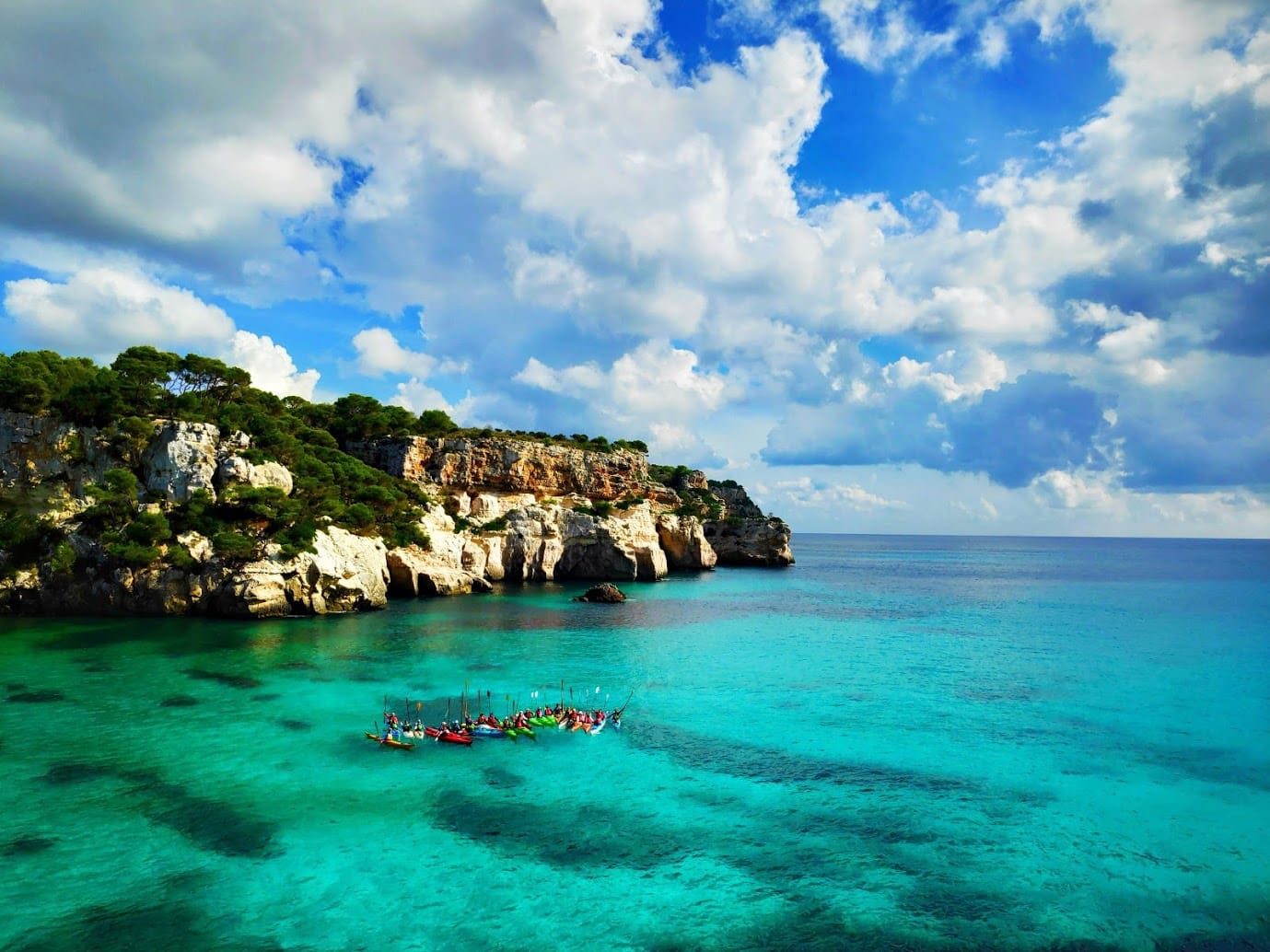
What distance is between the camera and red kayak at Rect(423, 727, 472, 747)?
27406 millimetres

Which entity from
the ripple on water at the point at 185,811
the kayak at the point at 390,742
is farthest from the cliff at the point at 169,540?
the kayak at the point at 390,742

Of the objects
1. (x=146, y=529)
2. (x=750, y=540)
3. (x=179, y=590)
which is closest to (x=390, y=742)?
(x=179, y=590)

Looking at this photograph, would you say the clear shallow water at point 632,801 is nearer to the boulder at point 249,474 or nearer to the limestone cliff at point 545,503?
the boulder at point 249,474

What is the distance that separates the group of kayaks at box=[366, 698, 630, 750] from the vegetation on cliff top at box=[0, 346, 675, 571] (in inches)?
1205

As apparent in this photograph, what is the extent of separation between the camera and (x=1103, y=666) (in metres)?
43.8

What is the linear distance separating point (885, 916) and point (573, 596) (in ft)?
186

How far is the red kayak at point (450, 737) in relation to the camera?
27406mm

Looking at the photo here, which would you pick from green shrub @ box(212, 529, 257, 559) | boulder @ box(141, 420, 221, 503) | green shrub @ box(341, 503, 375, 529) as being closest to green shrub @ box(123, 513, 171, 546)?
boulder @ box(141, 420, 221, 503)

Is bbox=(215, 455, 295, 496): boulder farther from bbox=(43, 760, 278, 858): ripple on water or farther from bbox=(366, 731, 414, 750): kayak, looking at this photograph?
bbox=(366, 731, 414, 750): kayak

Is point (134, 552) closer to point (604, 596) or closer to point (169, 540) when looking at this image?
point (169, 540)

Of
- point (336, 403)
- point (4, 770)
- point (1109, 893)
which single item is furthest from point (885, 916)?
point (336, 403)

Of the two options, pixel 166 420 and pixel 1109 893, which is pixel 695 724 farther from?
pixel 166 420

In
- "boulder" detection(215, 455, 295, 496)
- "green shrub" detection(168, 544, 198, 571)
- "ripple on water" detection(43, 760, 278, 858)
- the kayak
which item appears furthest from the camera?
"boulder" detection(215, 455, 295, 496)

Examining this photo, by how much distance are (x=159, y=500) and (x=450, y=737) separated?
3938 cm
